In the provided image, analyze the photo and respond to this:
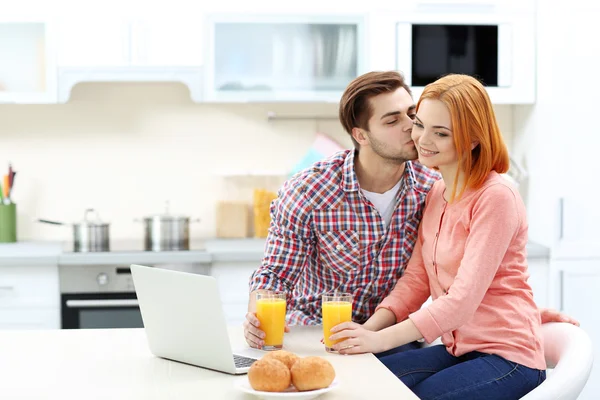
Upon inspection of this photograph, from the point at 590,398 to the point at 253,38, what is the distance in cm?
208

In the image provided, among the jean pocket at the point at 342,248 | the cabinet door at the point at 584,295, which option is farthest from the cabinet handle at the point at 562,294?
the jean pocket at the point at 342,248

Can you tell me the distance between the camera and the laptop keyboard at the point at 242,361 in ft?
5.80

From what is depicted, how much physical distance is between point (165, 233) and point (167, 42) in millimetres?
825

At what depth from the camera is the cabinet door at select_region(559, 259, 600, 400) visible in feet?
11.6

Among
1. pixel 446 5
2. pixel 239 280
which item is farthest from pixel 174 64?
pixel 446 5

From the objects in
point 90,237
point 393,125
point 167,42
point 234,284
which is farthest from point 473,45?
point 90,237

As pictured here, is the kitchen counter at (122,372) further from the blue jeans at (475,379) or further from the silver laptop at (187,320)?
the blue jeans at (475,379)

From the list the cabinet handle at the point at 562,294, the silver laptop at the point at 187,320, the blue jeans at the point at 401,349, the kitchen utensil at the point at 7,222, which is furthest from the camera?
the kitchen utensil at the point at 7,222

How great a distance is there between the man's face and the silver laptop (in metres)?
0.72

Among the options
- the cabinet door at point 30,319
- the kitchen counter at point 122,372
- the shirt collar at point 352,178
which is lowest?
the cabinet door at point 30,319

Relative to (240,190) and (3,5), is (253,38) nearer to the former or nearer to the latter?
(240,190)

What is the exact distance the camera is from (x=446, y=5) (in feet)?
12.4

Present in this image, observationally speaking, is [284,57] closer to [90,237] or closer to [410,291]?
[90,237]

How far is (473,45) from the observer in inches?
149
